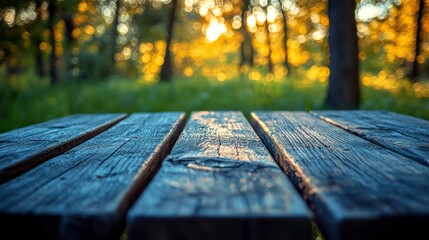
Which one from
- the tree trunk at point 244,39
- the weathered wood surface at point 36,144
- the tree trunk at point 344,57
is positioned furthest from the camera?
the tree trunk at point 244,39

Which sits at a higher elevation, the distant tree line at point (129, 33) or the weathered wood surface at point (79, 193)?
the distant tree line at point (129, 33)

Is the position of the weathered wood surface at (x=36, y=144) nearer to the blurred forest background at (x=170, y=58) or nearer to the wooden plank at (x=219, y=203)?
the wooden plank at (x=219, y=203)

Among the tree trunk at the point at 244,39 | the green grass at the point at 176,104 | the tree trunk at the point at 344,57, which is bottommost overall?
the green grass at the point at 176,104

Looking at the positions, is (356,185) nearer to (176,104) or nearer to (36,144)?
(36,144)

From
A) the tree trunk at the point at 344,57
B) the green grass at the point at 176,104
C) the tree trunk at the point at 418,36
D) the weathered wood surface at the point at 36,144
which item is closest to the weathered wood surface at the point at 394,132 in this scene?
the weathered wood surface at the point at 36,144

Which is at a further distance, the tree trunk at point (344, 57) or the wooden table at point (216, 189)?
the tree trunk at point (344, 57)

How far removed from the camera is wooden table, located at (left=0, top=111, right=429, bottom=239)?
0.68m

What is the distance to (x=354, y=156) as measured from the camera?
3.91 ft

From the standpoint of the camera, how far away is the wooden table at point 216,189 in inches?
26.9

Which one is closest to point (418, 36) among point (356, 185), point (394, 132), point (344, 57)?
point (344, 57)

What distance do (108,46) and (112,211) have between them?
15.7m

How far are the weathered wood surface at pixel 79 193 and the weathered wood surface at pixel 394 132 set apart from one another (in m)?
0.97

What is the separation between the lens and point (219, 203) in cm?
75

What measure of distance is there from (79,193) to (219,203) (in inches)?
14.6
